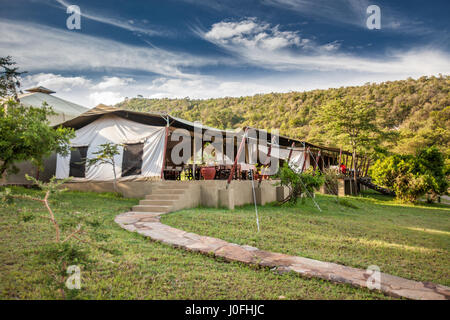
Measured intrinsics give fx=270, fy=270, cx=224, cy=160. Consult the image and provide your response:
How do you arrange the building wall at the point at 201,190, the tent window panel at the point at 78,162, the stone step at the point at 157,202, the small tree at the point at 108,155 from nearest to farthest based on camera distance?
1. the stone step at the point at 157,202
2. the building wall at the point at 201,190
3. the small tree at the point at 108,155
4. the tent window panel at the point at 78,162

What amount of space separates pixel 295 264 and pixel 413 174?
Result: 11918 mm

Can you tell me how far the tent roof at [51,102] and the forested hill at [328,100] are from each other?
14.8 m

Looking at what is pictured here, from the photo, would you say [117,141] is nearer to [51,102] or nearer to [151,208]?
[151,208]

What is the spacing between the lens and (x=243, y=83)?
15.9 m

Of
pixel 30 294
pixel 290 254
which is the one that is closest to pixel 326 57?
pixel 290 254

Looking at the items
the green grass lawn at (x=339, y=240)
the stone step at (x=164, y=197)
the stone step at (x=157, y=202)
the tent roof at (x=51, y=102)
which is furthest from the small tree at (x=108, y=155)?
the tent roof at (x=51, y=102)

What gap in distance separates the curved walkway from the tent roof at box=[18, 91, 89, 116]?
1172 centimetres

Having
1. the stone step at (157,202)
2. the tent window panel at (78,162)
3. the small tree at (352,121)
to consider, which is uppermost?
the small tree at (352,121)

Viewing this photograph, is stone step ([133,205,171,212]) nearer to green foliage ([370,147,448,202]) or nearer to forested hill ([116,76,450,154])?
green foliage ([370,147,448,202])

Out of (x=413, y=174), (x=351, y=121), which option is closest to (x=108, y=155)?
(x=413, y=174)

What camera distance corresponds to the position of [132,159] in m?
8.64

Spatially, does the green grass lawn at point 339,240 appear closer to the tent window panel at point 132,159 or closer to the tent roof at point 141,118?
the tent roof at point 141,118

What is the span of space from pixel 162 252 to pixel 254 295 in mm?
1397

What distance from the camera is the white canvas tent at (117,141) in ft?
27.0
